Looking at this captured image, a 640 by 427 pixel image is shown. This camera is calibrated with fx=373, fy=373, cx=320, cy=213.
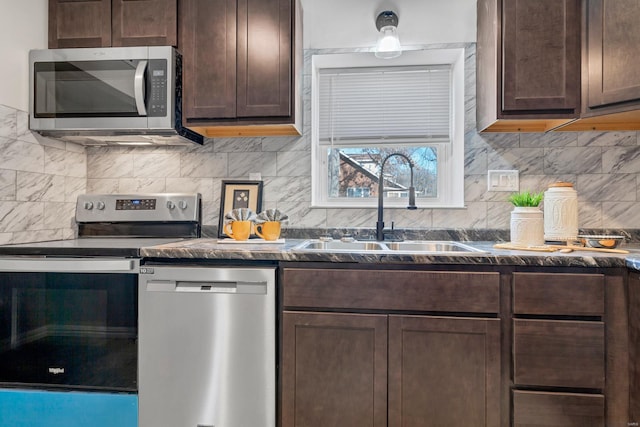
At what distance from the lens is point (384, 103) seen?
2.27 meters

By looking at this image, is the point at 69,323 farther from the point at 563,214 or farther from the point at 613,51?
the point at 613,51

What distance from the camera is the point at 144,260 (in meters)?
1.59

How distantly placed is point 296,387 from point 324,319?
0.30 metres

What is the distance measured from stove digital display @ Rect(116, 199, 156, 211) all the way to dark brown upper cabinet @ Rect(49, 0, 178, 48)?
84cm

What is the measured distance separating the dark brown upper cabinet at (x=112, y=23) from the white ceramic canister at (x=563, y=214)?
80.9 inches

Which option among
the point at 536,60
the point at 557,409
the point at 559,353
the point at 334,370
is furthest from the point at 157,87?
the point at 557,409

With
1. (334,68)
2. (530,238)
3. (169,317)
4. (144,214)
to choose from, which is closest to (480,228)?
(530,238)

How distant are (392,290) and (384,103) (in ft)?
4.18

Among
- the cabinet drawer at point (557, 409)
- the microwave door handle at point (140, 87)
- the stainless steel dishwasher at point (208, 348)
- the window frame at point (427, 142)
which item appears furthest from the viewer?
the window frame at point (427, 142)

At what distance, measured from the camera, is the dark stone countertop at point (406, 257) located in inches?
54.7

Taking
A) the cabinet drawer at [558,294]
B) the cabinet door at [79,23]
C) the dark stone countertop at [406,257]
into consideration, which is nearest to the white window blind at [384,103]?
the dark stone countertop at [406,257]

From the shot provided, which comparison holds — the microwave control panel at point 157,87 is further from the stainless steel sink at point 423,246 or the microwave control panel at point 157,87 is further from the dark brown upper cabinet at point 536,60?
the dark brown upper cabinet at point 536,60

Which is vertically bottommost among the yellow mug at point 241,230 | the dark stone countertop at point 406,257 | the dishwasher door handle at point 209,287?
the dishwasher door handle at point 209,287

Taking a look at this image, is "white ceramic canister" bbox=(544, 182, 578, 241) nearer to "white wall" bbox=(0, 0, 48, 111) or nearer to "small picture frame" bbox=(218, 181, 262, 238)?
"small picture frame" bbox=(218, 181, 262, 238)
